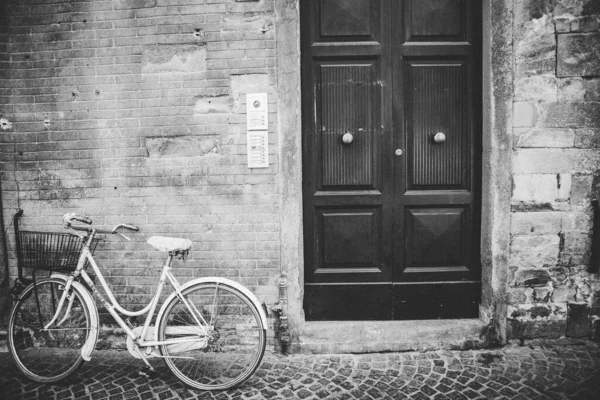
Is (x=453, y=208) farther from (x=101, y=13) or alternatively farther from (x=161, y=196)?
(x=101, y=13)

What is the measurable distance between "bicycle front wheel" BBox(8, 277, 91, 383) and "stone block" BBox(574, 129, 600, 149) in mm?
4479

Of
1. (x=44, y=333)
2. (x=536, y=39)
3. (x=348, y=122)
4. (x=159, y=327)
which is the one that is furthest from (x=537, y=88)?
(x=44, y=333)

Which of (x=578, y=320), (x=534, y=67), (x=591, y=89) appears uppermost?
(x=534, y=67)

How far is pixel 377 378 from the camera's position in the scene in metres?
3.35

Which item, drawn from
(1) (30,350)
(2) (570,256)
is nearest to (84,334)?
(1) (30,350)

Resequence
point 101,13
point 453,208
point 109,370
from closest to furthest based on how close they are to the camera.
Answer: point 109,370 → point 101,13 → point 453,208

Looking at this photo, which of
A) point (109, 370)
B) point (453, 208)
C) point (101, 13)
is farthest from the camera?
point (453, 208)

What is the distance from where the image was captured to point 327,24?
386 cm

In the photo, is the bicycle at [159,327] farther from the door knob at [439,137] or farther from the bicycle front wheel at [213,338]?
the door knob at [439,137]

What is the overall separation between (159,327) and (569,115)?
3.91m

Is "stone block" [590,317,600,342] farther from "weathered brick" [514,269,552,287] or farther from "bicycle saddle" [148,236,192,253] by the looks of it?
"bicycle saddle" [148,236,192,253]

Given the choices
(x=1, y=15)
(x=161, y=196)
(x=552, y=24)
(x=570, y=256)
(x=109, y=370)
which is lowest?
(x=109, y=370)

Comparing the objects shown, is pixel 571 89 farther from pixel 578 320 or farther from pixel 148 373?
pixel 148 373

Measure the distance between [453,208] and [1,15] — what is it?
448cm
